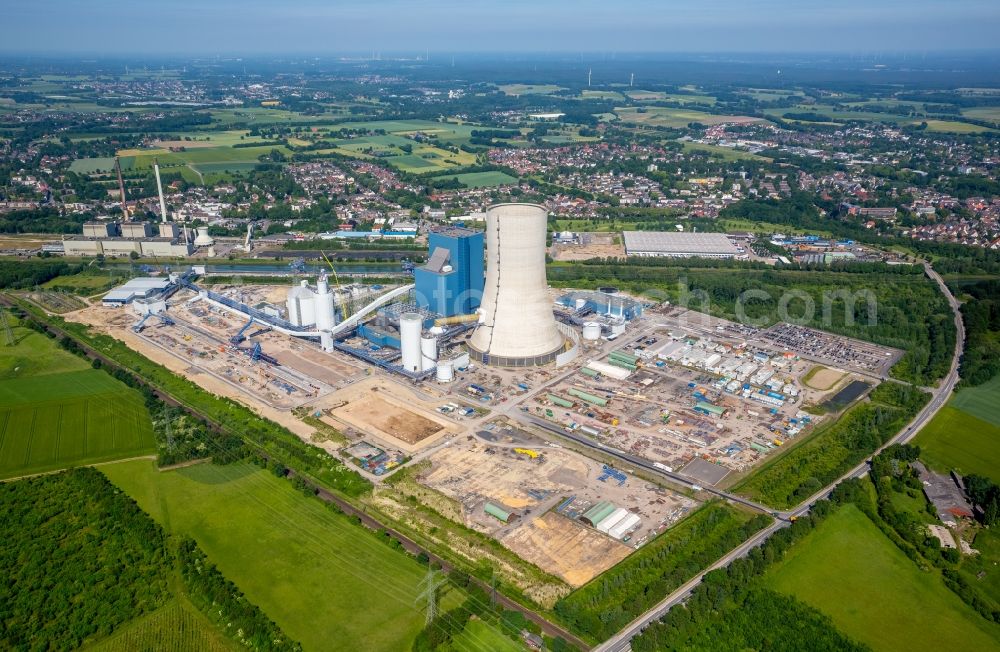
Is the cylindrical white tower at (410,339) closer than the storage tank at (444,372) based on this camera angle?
No

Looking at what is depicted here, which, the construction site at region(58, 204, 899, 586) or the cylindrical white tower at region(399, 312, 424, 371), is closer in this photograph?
the construction site at region(58, 204, 899, 586)

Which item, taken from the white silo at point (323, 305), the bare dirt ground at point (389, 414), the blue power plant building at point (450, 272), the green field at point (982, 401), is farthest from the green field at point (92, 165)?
the green field at point (982, 401)

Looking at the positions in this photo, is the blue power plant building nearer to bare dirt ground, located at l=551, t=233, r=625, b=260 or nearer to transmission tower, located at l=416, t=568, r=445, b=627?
bare dirt ground, located at l=551, t=233, r=625, b=260

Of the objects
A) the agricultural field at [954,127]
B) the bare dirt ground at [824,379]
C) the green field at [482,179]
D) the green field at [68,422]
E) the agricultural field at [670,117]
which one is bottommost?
the green field at [68,422]

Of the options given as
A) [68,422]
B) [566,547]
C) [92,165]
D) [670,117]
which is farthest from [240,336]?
[670,117]

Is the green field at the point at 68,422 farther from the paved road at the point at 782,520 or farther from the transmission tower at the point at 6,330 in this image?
the paved road at the point at 782,520

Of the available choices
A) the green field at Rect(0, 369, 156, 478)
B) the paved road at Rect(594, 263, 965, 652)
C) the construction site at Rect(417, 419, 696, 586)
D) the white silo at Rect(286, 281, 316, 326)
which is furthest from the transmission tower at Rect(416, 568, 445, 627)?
the white silo at Rect(286, 281, 316, 326)

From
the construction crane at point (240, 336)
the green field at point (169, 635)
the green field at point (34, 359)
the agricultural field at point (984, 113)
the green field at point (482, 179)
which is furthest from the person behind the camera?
the agricultural field at point (984, 113)

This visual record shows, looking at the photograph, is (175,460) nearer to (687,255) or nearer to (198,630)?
(198,630)
